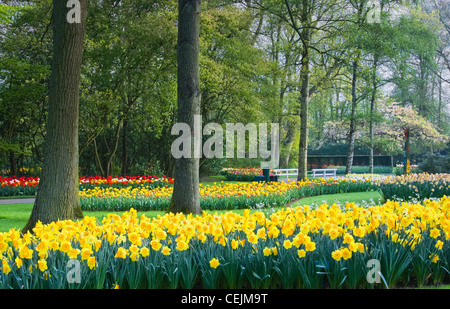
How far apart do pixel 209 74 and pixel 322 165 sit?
75.2ft

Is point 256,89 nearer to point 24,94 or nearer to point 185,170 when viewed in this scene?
point 24,94

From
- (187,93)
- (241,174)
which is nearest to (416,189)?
(187,93)

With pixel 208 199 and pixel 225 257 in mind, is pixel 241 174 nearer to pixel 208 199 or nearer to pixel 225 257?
pixel 208 199

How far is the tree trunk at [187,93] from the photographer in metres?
6.70

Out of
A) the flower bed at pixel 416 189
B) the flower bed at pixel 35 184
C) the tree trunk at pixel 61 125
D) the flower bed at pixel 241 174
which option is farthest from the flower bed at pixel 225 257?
the flower bed at pixel 241 174

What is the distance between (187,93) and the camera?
22.2 feet

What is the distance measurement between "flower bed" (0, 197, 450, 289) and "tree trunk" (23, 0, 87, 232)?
Answer: 2461mm

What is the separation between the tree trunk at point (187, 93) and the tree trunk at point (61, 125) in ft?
5.29

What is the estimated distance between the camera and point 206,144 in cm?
2022

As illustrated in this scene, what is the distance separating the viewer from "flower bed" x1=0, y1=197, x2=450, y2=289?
306 centimetres

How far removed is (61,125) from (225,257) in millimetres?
3909

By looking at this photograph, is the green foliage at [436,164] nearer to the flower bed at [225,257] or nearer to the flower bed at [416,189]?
the flower bed at [416,189]
